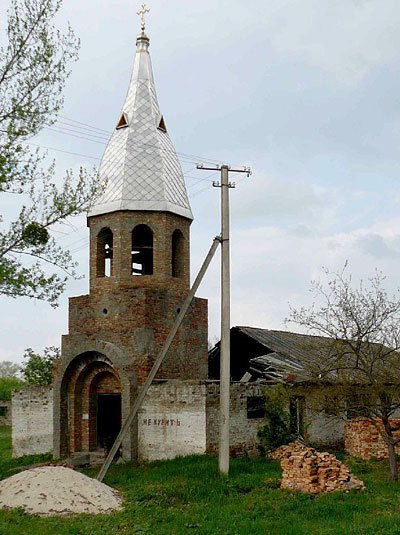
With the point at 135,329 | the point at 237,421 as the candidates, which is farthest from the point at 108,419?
the point at 237,421

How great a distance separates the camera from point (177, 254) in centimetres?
2238

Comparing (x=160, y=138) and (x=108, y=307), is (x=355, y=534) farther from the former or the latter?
(x=160, y=138)

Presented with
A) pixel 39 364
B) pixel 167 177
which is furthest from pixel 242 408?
pixel 39 364

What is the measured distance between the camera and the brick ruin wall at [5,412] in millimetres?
41531

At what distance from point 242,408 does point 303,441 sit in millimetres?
2417

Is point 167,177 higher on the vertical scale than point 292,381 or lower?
higher

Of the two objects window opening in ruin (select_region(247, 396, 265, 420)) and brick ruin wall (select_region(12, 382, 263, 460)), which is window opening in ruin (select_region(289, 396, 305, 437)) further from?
brick ruin wall (select_region(12, 382, 263, 460))

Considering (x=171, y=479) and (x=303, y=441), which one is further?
(x=303, y=441)

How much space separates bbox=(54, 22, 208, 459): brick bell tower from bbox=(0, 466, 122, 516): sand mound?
587 centimetres

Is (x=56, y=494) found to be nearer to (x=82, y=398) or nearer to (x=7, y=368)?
(x=82, y=398)

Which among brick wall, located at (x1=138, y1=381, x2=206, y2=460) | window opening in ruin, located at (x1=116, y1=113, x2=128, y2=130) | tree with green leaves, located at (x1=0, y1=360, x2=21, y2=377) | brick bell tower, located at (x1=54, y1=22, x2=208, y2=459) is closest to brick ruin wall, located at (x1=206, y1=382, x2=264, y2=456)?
brick wall, located at (x1=138, y1=381, x2=206, y2=460)

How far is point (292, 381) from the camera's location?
20.1 meters

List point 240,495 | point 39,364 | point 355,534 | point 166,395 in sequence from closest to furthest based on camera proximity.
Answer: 1. point 355,534
2. point 240,495
3. point 166,395
4. point 39,364

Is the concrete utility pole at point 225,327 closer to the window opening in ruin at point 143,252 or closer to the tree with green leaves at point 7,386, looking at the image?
the window opening in ruin at point 143,252
